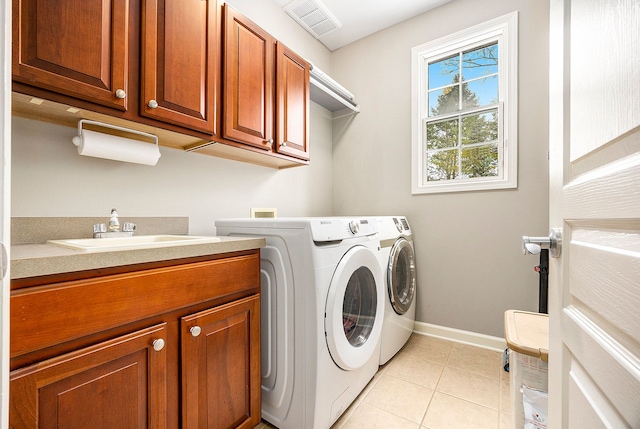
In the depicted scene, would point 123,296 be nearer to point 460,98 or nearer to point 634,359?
point 634,359

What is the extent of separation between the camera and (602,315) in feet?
1.41

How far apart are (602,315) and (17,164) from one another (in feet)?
6.07

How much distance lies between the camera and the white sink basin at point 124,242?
0.91 metres

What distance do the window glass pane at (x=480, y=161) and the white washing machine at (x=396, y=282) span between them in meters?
0.67

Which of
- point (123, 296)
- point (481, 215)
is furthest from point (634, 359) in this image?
point (481, 215)

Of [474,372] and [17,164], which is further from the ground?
[17,164]

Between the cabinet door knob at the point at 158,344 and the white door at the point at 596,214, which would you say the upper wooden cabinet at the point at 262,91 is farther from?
the white door at the point at 596,214

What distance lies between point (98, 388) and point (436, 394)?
1664 millimetres

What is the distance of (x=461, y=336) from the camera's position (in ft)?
7.44

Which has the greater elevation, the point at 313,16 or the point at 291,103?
the point at 313,16

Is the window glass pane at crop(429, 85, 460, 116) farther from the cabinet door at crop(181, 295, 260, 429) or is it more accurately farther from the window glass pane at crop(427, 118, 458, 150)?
the cabinet door at crop(181, 295, 260, 429)

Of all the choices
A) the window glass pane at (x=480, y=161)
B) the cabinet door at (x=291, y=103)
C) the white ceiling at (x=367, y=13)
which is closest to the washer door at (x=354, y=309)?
the cabinet door at (x=291, y=103)

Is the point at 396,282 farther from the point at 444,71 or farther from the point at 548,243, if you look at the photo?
the point at 444,71

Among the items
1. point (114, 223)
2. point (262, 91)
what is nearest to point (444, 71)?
point (262, 91)
